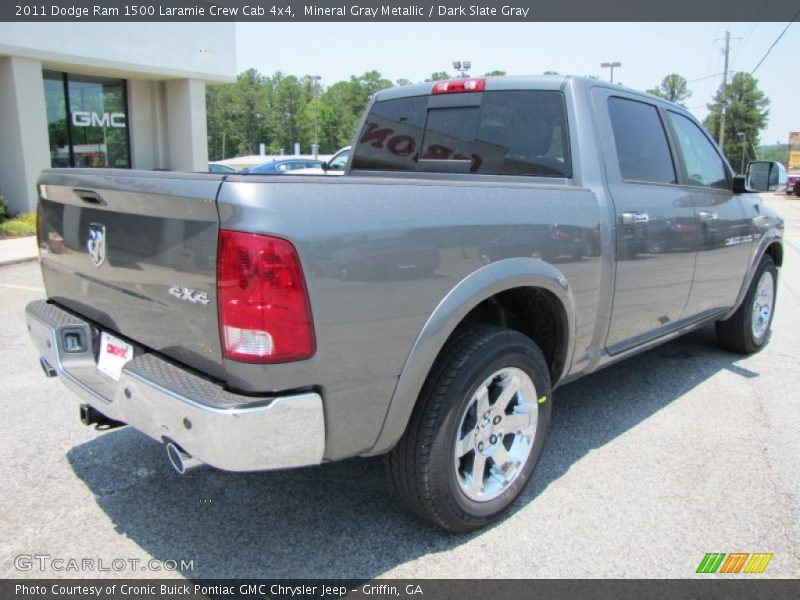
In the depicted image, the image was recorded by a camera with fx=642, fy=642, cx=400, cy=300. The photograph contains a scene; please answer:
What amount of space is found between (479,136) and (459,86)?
0.38 metres

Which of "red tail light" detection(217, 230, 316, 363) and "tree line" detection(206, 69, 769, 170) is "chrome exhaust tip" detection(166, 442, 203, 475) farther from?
"tree line" detection(206, 69, 769, 170)

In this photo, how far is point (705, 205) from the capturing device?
4168mm

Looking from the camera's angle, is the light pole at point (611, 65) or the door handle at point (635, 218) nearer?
the door handle at point (635, 218)

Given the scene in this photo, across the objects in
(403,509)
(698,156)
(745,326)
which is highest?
(698,156)

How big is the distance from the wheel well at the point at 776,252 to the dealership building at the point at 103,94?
14.1 metres

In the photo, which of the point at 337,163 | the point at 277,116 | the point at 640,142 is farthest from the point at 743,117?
the point at 640,142

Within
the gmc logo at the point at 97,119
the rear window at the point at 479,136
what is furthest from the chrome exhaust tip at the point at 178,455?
the gmc logo at the point at 97,119

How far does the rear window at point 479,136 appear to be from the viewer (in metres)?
3.38

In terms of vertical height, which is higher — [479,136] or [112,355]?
[479,136]

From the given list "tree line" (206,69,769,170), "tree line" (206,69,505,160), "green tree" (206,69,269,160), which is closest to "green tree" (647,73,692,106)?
"tree line" (206,69,769,170)

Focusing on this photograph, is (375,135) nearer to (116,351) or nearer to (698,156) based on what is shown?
(698,156)

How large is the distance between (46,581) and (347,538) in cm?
115

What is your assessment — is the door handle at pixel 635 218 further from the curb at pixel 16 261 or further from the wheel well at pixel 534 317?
the curb at pixel 16 261

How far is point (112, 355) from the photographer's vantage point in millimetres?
2617
